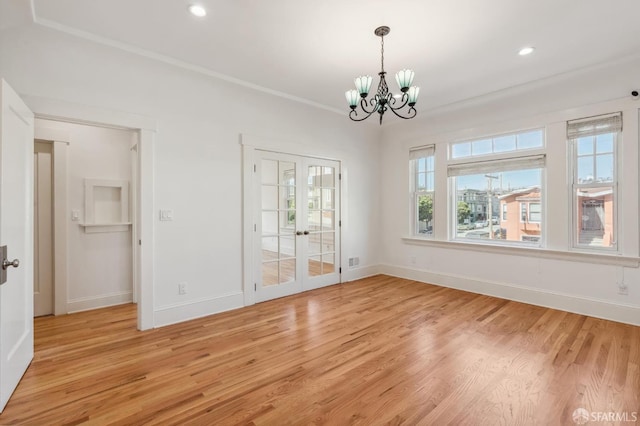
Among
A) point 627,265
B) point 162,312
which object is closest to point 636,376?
point 627,265

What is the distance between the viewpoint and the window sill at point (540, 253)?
3461 millimetres

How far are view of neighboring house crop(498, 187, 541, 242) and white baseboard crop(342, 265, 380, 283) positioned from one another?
7.54 ft

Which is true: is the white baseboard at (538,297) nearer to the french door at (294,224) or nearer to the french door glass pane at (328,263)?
the french door glass pane at (328,263)

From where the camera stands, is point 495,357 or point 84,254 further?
point 84,254

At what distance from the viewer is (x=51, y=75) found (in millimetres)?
2758

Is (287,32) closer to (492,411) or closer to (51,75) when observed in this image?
(51,75)

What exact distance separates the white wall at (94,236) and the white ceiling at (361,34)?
1475 millimetres

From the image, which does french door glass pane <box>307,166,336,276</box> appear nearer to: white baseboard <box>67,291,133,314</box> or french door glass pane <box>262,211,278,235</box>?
french door glass pane <box>262,211,278,235</box>

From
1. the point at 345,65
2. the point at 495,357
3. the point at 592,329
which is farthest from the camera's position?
the point at 345,65

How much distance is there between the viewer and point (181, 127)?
3490 millimetres

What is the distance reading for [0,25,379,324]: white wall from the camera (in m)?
2.76

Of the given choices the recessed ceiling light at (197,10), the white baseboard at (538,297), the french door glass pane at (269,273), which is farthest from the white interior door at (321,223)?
the recessed ceiling light at (197,10)

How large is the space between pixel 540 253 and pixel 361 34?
3603 mm

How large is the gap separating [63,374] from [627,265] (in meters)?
5.65
